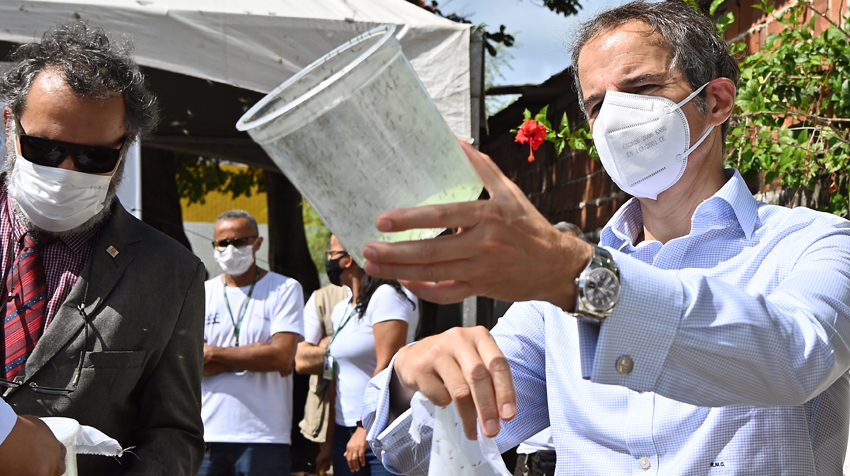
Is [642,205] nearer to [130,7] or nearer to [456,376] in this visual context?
[456,376]

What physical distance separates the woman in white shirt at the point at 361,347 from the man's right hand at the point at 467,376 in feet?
9.39

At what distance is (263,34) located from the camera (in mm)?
3834

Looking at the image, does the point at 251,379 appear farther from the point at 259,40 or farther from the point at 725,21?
the point at 725,21

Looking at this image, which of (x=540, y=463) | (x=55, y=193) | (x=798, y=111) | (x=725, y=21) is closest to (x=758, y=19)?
(x=725, y=21)

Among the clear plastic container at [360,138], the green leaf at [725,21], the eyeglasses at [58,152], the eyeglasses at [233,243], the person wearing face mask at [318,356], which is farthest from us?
the person wearing face mask at [318,356]

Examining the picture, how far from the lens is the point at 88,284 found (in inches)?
78.2

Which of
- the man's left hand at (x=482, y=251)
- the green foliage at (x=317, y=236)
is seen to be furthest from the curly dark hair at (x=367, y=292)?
the green foliage at (x=317, y=236)

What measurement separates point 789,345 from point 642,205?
2.48 ft

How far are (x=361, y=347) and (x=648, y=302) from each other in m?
3.41

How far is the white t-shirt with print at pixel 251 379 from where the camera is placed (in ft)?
13.8

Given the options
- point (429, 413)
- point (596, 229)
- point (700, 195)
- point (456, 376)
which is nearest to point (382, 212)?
point (456, 376)

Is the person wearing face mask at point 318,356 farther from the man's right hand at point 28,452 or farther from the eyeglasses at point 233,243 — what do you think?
the man's right hand at point 28,452

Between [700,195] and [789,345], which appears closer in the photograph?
[789,345]

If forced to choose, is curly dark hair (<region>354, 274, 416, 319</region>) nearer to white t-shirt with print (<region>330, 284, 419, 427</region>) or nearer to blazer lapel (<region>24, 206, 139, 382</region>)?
white t-shirt with print (<region>330, 284, 419, 427</region>)
